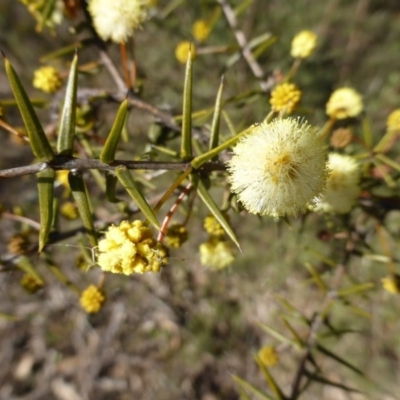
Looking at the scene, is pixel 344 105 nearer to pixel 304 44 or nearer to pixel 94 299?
pixel 304 44

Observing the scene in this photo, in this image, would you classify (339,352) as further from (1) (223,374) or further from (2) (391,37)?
(2) (391,37)

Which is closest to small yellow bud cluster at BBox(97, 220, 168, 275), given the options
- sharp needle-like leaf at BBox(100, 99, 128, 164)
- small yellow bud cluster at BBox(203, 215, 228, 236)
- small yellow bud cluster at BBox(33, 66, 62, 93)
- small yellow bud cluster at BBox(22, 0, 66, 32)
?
sharp needle-like leaf at BBox(100, 99, 128, 164)

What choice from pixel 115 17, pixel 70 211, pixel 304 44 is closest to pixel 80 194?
pixel 70 211

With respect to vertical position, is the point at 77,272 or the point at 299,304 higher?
the point at 77,272

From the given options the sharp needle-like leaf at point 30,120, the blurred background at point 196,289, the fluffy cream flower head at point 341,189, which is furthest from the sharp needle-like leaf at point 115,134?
the blurred background at point 196,289

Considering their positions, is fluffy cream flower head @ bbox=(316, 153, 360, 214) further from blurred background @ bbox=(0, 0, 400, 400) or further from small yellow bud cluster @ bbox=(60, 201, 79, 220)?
blurred background @ bbox=(0, 0, 400, 400)

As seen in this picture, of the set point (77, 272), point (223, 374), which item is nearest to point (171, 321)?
point (223, 374)
